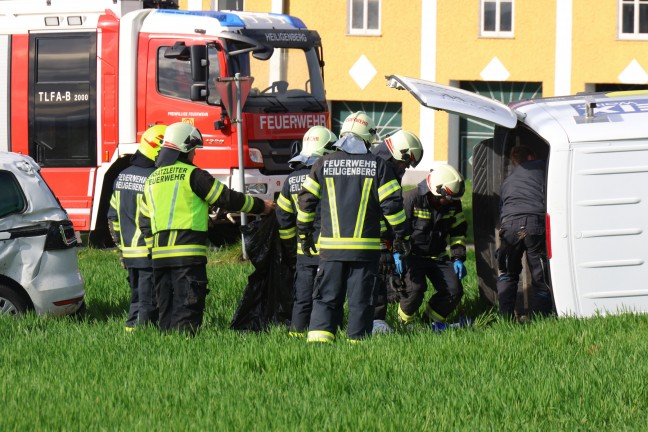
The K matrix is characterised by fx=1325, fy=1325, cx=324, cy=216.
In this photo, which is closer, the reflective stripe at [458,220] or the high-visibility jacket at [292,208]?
the high-visibility jacket at [292,208]

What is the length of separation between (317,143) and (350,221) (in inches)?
49.4

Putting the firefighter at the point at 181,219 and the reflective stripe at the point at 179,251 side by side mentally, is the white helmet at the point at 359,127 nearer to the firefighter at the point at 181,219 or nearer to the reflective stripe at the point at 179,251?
the firefighter at the point at 181,219

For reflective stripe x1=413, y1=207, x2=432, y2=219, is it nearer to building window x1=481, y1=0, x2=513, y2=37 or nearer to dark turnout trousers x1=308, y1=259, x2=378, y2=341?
dark turnout trousers x1=308, y1=259, x2=378, y2=341

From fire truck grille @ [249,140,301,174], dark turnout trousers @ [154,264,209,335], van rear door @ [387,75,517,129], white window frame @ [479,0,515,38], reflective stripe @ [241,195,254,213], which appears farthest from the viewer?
white window frame @ [479,0,515,38]

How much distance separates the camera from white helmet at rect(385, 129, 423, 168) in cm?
1072

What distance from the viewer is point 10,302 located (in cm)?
1075

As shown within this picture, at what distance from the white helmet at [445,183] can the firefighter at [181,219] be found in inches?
65.8

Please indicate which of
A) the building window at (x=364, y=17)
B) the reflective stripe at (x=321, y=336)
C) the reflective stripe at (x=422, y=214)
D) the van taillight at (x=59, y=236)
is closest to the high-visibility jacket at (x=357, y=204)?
the reflective stripe at (x=321, y=336)

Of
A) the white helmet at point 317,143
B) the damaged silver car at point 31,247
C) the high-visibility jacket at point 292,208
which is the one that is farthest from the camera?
the damaged silver car at point 31,247

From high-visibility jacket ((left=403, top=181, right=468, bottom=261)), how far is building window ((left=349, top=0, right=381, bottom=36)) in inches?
792

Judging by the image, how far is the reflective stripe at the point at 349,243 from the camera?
9.33 metres

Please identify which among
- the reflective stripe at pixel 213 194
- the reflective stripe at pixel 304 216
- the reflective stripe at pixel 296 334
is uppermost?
the reflective stripe at pixel 213 194

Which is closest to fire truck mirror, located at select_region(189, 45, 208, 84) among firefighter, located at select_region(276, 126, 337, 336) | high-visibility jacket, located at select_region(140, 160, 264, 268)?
firefighter, located at select_region(276, 126, 337, 336)

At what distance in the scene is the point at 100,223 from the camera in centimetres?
1772
